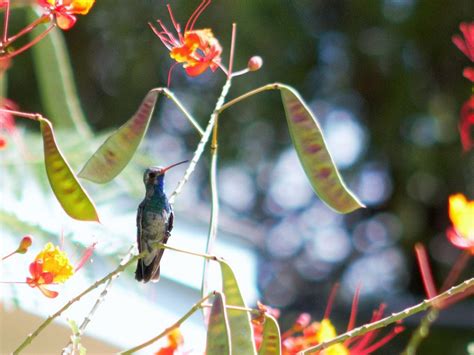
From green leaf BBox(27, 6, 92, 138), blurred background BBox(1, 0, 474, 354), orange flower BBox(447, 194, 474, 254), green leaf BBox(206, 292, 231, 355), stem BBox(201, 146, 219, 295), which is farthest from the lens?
blurred background BBox(1, 0, 474, 354)

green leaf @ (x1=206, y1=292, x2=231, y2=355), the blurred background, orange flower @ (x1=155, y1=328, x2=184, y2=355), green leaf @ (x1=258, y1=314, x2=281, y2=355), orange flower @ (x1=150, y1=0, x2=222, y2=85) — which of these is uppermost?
orange flower @ (x1=150, y1=0, x2=222, y2=85)

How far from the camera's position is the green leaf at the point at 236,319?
2.75 ft

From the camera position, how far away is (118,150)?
941 mm

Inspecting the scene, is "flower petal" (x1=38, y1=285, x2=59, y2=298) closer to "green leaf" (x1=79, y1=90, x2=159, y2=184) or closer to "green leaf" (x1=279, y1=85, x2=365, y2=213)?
"green leaf" (x1=79, y1=90, x2=159, y2=184)

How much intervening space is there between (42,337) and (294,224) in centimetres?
394

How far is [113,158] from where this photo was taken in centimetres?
94

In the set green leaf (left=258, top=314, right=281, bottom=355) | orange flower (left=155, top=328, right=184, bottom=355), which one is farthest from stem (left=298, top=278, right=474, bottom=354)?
orange flower (left=155, top=328, right=184, bottom=355)

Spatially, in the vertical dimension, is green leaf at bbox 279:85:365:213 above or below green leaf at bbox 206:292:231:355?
above

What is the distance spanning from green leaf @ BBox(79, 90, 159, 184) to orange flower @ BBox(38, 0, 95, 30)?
0.34 feet

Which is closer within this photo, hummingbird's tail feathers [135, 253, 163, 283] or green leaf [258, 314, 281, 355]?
green leaf [258, 314, 281, 355]

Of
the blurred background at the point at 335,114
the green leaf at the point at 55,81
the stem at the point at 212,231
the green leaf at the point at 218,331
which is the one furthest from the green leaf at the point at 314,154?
the blurred background at the point at 335,114

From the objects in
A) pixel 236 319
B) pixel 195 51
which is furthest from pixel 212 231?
pixel 195 51

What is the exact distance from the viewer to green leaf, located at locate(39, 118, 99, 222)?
867mm

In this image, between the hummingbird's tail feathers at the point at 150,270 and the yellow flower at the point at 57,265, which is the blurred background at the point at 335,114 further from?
the yellow flower at the point at 57,265
